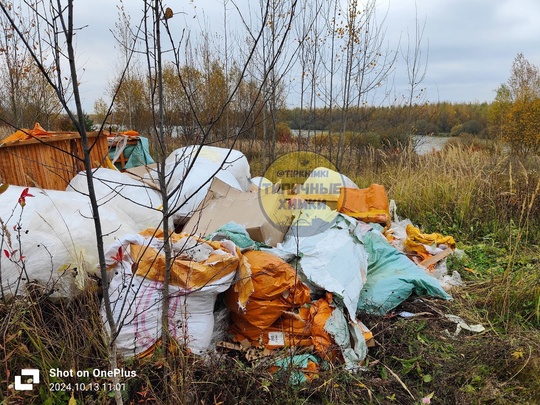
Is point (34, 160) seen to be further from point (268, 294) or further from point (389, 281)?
point (389, 281)

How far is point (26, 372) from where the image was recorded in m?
1.66

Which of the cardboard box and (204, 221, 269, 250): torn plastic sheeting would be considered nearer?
(204, 221, 269, 250): torn plastic sheeting

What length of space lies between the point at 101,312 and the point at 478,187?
4.39m

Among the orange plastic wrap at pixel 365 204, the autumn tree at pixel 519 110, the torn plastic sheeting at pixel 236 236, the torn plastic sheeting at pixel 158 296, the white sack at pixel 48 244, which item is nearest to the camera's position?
the torn plastic sheeting at pixel 158 296

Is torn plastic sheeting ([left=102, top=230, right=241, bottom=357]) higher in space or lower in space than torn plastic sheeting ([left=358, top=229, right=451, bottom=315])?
higher

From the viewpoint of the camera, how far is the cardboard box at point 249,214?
2879mm

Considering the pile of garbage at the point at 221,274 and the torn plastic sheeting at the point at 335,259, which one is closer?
the pile of garbage at the point at 221,274

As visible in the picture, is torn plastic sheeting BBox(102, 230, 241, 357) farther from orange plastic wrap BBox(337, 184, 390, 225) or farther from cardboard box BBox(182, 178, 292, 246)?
orange plastic wrap BBox(337, 184, 390, 225)

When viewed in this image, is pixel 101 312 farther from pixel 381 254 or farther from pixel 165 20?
pixel 381 254

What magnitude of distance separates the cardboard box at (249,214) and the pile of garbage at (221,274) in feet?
0.05

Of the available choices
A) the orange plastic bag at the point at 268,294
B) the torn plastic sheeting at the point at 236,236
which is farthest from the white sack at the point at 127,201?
the orange plastic bag at the point at 268,294

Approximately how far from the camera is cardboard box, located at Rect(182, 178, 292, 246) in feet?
9.45

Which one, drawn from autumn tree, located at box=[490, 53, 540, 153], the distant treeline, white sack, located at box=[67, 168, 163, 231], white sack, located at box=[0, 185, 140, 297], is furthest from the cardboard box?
autumn tree, located at box=[490, 53, 540, 153]

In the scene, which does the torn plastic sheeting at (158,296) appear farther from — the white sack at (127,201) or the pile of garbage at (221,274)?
the white sack at (127,201)
